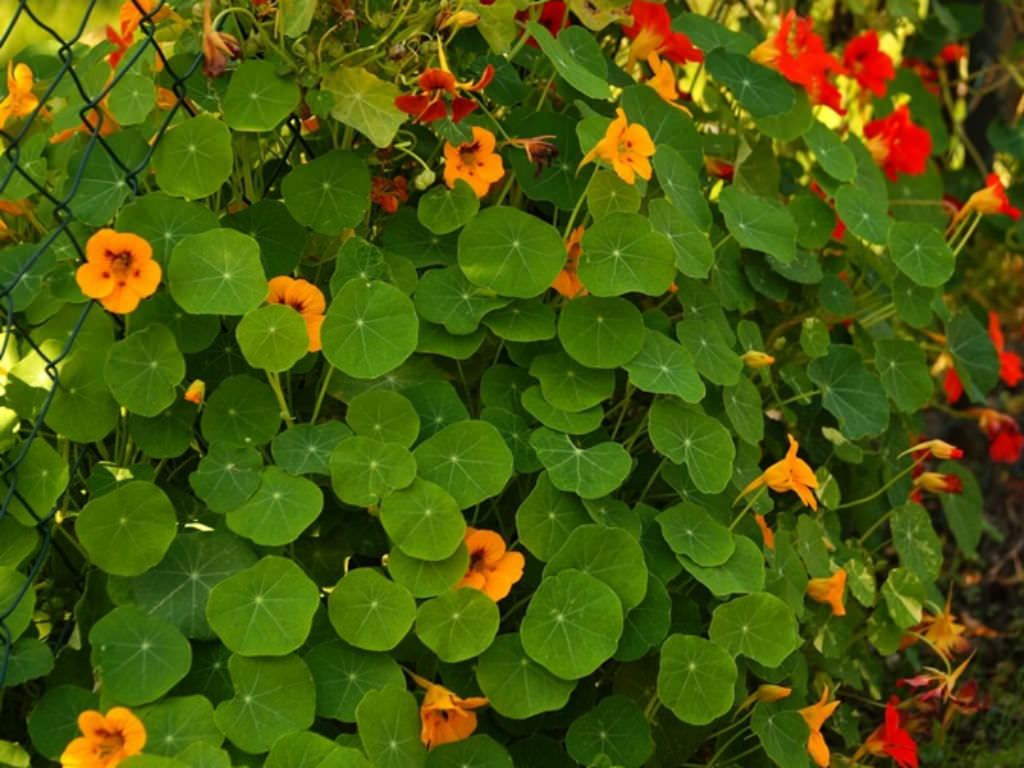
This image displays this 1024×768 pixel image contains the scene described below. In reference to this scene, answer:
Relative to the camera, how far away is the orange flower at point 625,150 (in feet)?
6.41

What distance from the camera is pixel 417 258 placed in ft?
6.77

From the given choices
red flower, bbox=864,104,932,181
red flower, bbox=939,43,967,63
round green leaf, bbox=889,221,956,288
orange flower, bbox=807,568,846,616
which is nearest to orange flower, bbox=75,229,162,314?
orange flower, bbox=807,568,846,616

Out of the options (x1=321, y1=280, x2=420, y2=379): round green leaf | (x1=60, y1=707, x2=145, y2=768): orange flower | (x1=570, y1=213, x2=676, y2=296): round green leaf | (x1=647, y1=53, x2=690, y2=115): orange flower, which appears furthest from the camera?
(x1=647, y1=53, x2=690, y2=115): orange flower

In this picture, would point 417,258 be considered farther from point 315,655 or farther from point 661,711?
point 661,711

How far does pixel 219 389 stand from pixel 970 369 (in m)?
1.52

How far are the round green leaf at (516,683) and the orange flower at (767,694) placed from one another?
0.31 meters

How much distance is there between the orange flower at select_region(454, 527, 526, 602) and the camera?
185 cm

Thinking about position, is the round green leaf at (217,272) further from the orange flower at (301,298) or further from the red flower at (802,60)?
the red flower at (802,60)

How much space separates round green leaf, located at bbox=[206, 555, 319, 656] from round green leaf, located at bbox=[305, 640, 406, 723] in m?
0.07

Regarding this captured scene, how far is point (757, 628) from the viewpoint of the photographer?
1.96m

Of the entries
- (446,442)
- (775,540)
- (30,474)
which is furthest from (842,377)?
(30,474)

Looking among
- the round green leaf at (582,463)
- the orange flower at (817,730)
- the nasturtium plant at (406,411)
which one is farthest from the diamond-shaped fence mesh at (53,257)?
the orange flower at (817,730)

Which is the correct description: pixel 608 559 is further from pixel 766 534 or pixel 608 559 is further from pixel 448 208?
pixel 448 208

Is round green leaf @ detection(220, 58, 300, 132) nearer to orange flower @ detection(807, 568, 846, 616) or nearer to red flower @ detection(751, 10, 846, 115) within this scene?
red flower @ detection(751, 10, 846, 115)
